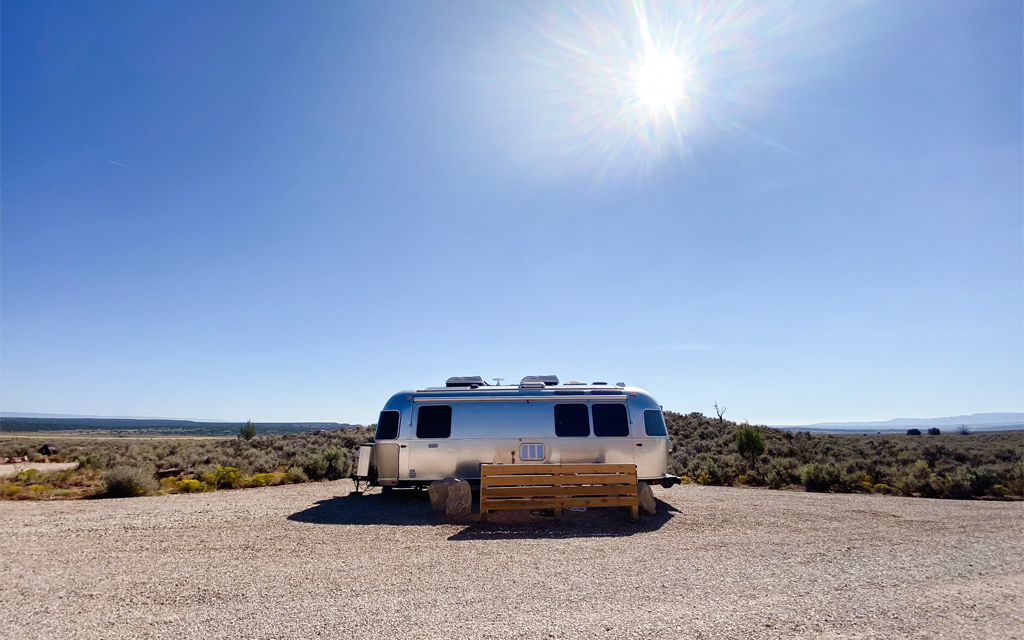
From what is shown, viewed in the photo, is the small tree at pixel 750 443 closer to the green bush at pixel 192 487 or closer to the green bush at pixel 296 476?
the green bush at pixel 296 476

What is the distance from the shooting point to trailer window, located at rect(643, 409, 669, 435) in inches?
425

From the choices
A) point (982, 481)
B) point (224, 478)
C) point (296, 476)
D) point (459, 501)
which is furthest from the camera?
point (296, 476)

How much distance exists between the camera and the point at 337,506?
10.8m

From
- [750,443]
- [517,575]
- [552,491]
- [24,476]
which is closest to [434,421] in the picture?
[552,491]

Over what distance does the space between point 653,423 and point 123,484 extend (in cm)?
1302

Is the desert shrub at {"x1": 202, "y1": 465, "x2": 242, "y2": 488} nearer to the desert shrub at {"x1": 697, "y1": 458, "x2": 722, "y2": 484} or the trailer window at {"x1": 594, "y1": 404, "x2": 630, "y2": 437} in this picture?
the trailer window at {"x1": 594, "y1": 404, "x2": 630, "y2": 437}

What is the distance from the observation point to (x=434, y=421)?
10875 millimetres

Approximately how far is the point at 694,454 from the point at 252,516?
1945cm

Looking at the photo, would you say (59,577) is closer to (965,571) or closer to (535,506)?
(535,506)

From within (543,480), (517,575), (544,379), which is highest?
(544,379)

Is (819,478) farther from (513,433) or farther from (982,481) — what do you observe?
(513,433)

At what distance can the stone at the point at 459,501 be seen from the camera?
940cm

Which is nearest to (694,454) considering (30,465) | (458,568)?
(458,568)

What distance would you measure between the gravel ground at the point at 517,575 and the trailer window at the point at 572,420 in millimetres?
1632
